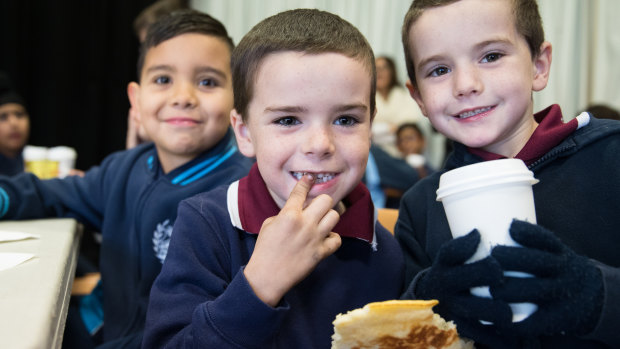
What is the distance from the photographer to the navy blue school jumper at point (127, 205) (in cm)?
151

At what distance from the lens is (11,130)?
3688mm

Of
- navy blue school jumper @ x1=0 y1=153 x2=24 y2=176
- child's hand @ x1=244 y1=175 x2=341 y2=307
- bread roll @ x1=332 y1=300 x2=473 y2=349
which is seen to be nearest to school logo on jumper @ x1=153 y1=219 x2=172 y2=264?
child's hand @ x1=244 y1=175 x2=341 y2=307

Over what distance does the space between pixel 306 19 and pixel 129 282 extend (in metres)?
0.94

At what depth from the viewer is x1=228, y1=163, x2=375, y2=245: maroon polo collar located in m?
1.08

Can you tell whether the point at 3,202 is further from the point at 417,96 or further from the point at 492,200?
the point at 492,200

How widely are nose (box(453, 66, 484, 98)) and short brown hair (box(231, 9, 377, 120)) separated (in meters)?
0.18

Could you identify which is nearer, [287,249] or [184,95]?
[287,249]

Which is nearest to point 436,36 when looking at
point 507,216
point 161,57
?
point 507,216

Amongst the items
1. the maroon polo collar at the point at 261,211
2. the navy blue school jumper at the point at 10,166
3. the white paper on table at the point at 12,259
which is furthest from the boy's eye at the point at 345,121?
the navy blue school jumper at the point at 10,166

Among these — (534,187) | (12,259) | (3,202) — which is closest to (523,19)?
(534,187)

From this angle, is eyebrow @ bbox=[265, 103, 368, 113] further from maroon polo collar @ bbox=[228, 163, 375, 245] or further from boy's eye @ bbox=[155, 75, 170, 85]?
boy's eye @ bbox=[155, 75, 170, 85]

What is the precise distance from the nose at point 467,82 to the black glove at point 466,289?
0.37 metres

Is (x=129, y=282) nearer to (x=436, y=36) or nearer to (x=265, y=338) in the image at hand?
(x=265, y=338)

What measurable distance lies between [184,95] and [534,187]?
93 centimetres
